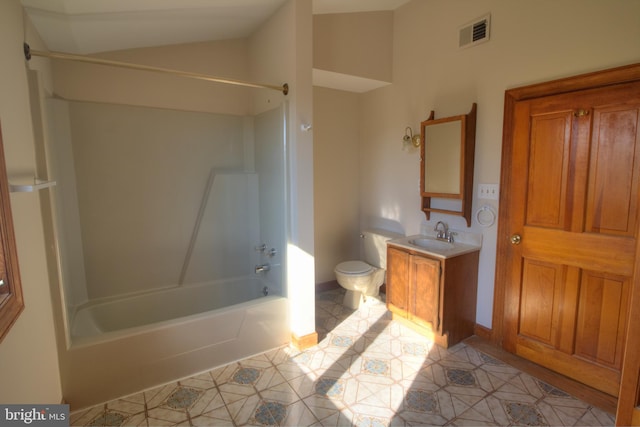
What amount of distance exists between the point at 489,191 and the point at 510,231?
34 centimetres

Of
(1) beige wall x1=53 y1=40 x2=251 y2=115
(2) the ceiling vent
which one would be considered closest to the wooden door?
(2) the ceiling vent

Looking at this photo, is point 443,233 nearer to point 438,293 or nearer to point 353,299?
point 438,293

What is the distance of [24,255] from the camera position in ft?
4.63

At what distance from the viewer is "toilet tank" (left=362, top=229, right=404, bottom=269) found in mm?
3250

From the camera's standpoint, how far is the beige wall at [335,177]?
3.47m

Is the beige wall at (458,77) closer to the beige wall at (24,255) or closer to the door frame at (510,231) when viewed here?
the door frame at (510,231)

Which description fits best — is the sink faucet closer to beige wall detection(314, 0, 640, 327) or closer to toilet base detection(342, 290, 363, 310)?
beige wall detection(314, 0, 640, 327)

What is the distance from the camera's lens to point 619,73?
179cm

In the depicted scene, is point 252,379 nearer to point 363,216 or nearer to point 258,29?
point 363,216

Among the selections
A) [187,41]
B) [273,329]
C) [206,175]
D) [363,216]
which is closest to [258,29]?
[187,41]

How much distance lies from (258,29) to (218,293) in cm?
240

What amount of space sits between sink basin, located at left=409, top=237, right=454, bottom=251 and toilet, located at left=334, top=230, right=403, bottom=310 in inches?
13.0

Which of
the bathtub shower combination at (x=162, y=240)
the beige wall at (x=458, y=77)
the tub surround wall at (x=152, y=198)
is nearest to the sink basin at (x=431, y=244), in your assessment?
the beige wall at (x=458, y=77)

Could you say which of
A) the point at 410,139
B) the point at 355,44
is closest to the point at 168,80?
the point at 355,44
